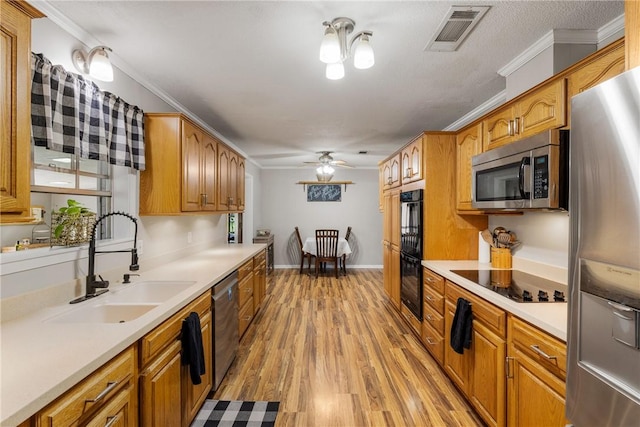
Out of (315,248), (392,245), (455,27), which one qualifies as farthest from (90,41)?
(315,248)

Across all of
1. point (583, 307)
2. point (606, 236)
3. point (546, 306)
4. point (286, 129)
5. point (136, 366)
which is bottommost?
point (136, 366)

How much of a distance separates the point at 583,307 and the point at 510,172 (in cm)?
123

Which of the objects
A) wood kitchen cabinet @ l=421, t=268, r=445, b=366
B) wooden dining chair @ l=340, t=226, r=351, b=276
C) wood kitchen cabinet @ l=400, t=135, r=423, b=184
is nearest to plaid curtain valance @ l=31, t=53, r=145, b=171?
wood kitchen cabinet @ l=400, t=135, r=423, b=184

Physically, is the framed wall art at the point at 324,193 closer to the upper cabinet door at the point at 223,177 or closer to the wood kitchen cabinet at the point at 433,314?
the upper cabinet door at the point at 223,177

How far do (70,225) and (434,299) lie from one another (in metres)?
2.70

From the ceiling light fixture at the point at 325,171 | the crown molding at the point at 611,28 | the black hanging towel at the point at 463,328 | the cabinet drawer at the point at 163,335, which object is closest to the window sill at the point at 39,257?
the cabinet drawer at the point at 163,335

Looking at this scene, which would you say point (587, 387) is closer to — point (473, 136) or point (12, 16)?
point (473, 136)

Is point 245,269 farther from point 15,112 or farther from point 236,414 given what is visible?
point 15,112

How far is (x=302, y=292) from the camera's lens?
16.1 feet

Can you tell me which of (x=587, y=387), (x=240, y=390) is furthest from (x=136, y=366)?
(x=587, y=387)

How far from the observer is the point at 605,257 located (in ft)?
2.91

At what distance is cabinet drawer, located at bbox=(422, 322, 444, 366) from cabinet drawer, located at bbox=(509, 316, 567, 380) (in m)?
0.96

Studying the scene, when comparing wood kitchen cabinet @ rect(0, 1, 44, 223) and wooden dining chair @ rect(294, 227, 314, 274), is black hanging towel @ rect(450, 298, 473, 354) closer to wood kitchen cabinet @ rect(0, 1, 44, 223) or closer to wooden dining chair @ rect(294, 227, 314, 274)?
wood kitchen cabinet @ rect(0, 1, 44, 223)

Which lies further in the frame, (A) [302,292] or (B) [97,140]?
(A) [302,292]
